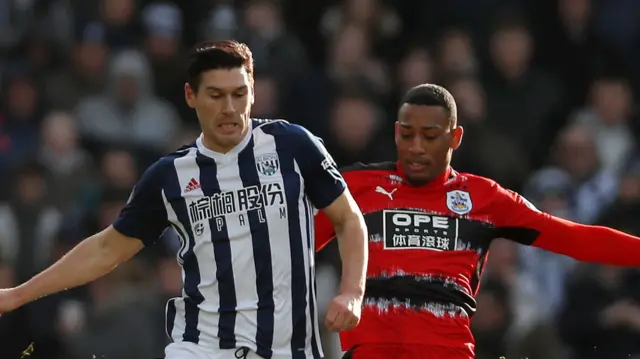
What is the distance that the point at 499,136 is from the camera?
1380cm

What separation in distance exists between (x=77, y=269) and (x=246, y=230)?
0.80 meters

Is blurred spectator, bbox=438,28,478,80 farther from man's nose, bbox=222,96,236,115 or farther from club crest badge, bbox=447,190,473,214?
man's nose, bbox=222,96,236,115

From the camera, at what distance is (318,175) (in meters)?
6.88

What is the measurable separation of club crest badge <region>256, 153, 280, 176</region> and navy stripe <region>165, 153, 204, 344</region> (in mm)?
365

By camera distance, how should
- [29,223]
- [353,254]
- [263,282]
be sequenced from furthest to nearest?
[29,223] → [263,282] → [353,254]

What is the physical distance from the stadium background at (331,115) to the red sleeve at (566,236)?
136 inches

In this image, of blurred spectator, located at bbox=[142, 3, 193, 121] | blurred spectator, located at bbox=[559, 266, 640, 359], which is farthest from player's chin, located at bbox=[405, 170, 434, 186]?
blurred spectator, located at bbox=[142, 3, 193, 121]

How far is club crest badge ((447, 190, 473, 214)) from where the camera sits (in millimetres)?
8109

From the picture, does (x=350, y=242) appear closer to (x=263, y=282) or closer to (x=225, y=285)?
(x=263, y=282)

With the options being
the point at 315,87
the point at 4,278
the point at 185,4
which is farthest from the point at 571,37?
the point at 4,278

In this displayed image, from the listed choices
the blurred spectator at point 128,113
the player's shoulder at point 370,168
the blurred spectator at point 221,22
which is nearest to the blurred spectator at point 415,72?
the blurred spectator at point 221,22

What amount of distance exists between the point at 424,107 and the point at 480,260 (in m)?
0.83

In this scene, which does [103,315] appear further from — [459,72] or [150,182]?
[150,182]

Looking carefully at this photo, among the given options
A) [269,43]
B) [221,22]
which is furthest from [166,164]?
[221,22]
